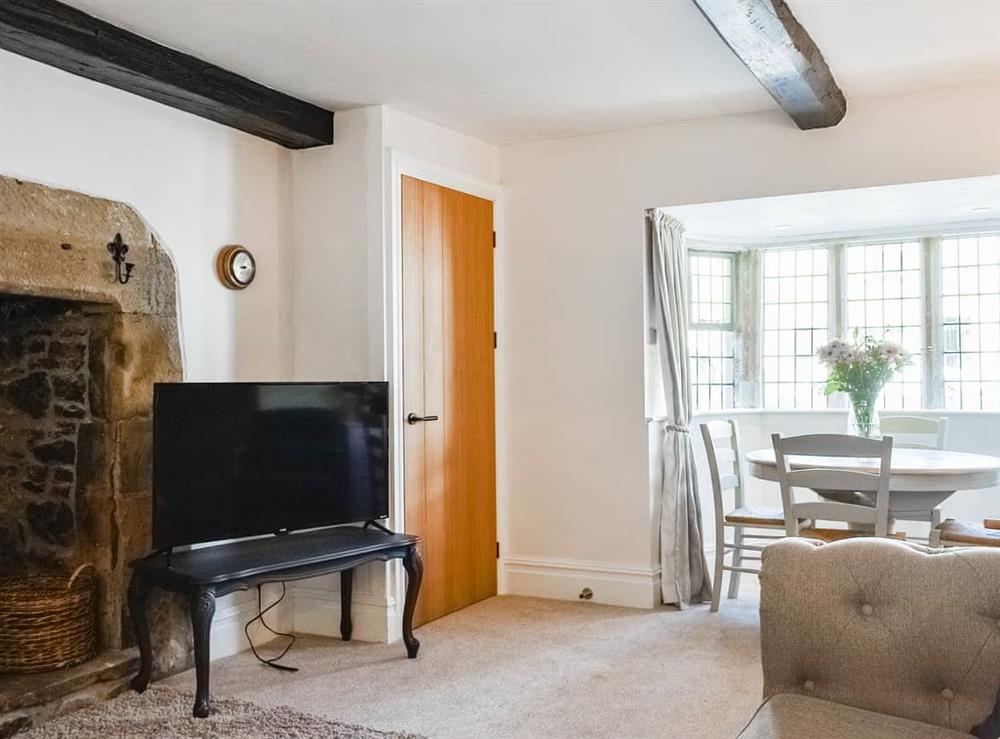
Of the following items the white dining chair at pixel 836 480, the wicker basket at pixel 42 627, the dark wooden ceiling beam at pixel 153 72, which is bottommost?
the wicker basket at pixel 42 627

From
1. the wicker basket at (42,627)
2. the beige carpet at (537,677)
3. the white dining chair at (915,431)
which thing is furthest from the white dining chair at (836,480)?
the wicker basket at (42,627)

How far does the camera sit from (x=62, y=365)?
366cm

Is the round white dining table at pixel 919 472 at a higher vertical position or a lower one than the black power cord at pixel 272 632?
higher

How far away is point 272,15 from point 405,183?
125 cm

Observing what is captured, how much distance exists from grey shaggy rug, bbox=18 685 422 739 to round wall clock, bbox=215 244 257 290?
177 centimetres

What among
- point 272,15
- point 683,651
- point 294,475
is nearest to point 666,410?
point 683,651

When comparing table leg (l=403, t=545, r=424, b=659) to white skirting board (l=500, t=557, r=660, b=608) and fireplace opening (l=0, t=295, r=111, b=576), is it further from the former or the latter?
fireplace opening (l=0, t=295, r=111, b=576)

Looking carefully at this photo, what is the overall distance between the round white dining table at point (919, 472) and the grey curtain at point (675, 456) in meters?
0.40

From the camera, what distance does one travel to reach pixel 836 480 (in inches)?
154

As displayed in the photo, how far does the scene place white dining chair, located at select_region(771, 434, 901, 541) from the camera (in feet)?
12.6

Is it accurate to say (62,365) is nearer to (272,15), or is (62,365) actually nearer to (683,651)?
(272,15)

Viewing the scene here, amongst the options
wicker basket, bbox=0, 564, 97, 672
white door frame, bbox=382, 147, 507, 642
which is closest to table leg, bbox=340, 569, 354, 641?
white door frame, bbox=382, 147, 507, 642

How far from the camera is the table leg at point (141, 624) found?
11.3 feet

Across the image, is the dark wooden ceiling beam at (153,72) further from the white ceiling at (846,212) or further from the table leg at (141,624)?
the white ceiling at (846,212)
